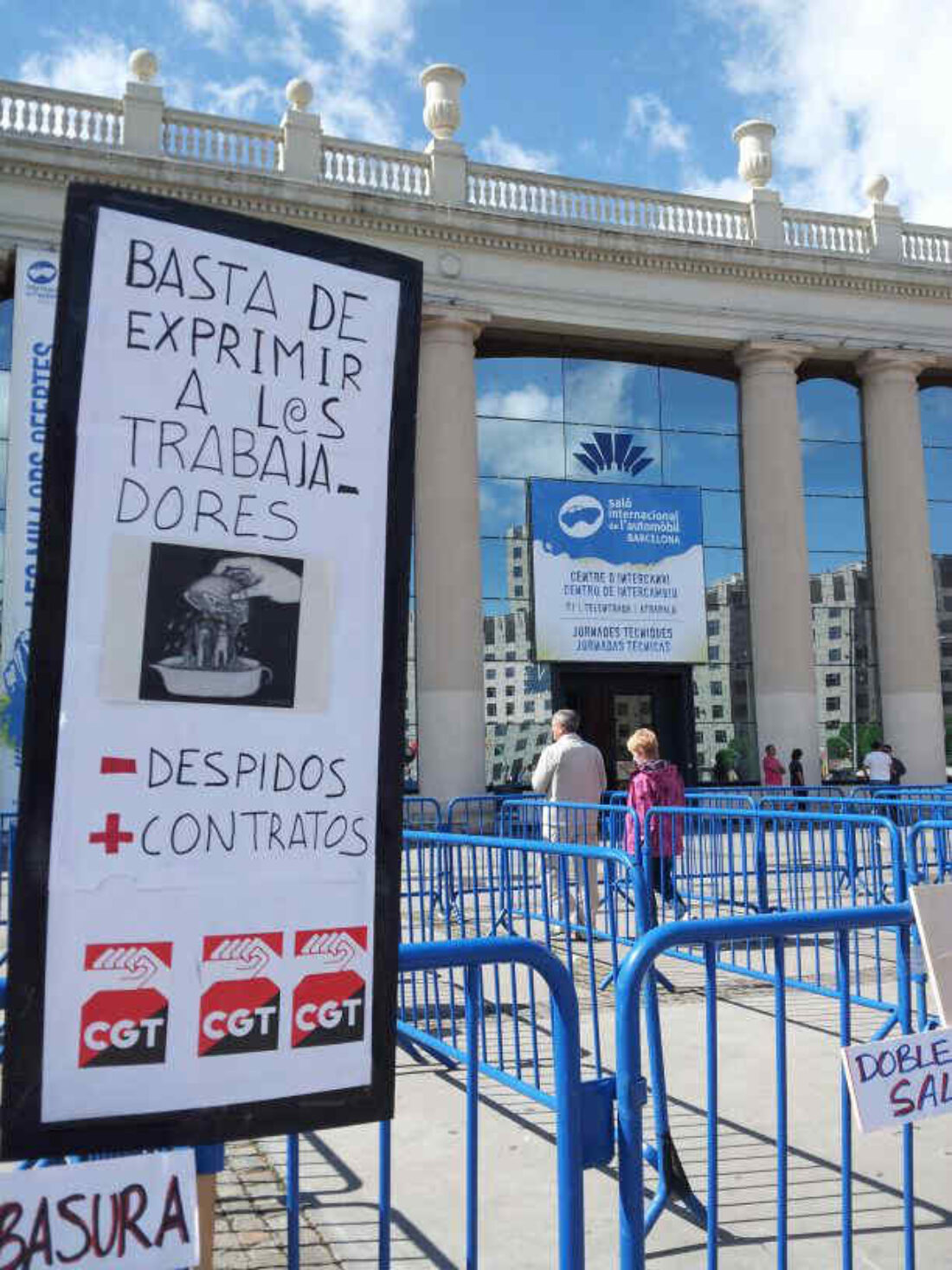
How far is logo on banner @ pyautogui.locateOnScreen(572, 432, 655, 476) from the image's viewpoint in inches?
848

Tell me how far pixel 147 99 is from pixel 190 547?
761 inches

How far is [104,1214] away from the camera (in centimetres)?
203

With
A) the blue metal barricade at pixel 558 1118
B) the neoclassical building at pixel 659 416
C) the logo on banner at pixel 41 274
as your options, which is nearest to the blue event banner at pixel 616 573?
the neoclassical building at pixel 659 416

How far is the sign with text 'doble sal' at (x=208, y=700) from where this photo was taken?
1938 millimetres

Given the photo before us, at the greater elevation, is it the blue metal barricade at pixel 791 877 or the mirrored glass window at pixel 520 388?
the mirrored glass window at pixel 520 388

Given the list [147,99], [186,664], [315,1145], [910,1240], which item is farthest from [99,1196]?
[147,99]

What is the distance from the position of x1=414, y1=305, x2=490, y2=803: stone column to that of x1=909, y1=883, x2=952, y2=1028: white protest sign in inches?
632

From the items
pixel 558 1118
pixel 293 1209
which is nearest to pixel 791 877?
pixel 558 1118

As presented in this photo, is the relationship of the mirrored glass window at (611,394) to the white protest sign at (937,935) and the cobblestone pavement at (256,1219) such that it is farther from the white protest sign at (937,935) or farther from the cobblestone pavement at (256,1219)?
the white protest sign at (937,935)

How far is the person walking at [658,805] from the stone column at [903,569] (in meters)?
14.0

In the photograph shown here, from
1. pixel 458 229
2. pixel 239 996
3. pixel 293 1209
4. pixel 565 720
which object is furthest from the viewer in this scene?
pixel 458 229

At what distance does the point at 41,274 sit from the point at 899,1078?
1743 cm

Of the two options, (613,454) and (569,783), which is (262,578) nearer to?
(569,783)

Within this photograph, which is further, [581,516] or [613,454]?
[613,454]
